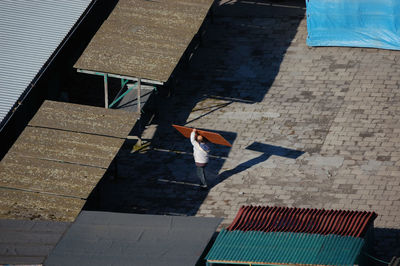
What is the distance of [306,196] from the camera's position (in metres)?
26.5

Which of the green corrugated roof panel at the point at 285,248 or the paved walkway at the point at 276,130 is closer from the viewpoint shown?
the green corrugated roof panel at the point at 285,248

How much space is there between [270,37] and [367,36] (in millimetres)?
3739

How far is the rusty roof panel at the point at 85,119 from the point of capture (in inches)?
1077

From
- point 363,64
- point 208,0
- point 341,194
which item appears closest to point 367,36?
point 363,64

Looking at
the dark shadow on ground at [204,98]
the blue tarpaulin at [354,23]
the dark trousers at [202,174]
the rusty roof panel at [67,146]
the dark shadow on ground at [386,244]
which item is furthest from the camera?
the blue tarpaulin at [354,23]

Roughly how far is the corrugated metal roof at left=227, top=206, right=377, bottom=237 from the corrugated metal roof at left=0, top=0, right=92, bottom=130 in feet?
28.7

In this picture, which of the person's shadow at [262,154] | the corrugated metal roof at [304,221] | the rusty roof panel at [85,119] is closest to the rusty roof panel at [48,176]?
the rusty roof panel at [85,119]

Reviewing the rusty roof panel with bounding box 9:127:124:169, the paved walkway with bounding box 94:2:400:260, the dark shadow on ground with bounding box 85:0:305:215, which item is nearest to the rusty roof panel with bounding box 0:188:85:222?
the dark shadow on ground with bounding box 85:0:305:215

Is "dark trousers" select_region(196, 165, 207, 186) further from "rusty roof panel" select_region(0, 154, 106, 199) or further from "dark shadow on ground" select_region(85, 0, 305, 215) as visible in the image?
"rusty roof panel" select_region(0, 154, 106, 199)

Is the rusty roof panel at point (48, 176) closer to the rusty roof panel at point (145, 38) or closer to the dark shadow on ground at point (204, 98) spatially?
the dark shadow on ground at point (204, 98)

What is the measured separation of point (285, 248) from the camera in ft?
72.3

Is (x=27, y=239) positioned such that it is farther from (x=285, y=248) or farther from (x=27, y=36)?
(x=27, y=36)

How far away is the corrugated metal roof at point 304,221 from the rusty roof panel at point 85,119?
550cm

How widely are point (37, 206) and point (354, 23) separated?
14150mm
